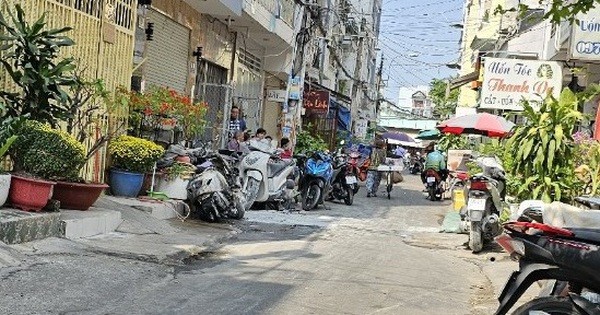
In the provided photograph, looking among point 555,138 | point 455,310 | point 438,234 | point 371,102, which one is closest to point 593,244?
point 455,310

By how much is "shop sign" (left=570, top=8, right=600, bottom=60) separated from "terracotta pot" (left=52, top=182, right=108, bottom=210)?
Answer: 30.6 feet

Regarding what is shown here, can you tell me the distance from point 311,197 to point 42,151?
8.47 meters

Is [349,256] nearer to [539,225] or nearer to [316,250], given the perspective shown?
[316,250]

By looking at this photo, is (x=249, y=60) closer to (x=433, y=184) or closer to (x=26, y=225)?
(x=433, y=184)

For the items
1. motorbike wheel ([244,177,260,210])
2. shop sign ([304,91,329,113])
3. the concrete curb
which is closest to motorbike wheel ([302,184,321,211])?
motorbike wheel ([244,177,260,210])

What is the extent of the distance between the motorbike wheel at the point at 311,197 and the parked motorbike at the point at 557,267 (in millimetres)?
10671

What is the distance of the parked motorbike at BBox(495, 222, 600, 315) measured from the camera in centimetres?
417

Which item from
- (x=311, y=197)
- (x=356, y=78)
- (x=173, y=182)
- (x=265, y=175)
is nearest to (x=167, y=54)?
(x=265, y=175)

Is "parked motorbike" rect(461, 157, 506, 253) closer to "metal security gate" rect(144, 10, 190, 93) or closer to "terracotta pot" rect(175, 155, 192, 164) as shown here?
"terracotta pot" rect(175, 155, 192, 164)

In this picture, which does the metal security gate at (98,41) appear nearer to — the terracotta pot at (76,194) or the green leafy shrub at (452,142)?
the terracotta pot at (76,194)

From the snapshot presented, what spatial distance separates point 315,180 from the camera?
15383 mm

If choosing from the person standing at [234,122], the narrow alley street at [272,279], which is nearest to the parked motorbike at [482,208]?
the narrow alley street at [272,279]

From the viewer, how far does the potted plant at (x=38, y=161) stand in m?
7.06

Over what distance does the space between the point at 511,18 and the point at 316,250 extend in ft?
83.9
